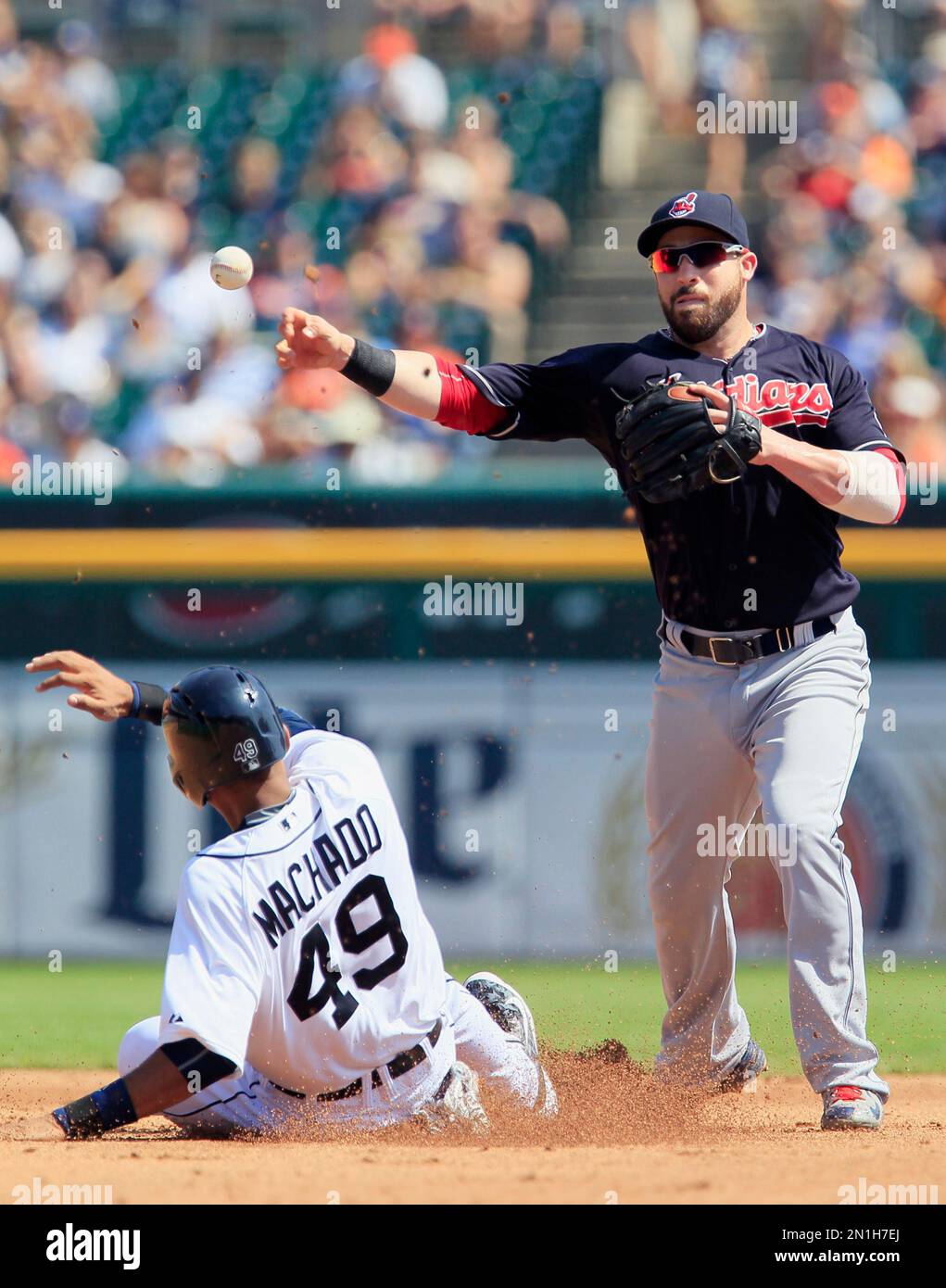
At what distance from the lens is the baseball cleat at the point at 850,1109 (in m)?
3.74

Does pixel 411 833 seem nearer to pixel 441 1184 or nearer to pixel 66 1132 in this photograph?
pixel 66 1132

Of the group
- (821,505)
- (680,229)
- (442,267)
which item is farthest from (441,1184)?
(442,267)

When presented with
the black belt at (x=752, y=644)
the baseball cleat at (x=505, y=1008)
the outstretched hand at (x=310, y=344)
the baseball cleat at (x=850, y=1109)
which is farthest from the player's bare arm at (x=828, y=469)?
the baseball cleat at (x=505, y=1008)

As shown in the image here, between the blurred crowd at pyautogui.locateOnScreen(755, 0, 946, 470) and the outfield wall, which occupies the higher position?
the blurred crowd at pyautogui.locateOnScreen(755, 0, 946, 470)

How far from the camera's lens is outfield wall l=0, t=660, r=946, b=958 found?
650cm

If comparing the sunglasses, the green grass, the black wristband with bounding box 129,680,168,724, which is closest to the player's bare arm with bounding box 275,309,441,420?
the sunglasses

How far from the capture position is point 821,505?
4074 millimetres

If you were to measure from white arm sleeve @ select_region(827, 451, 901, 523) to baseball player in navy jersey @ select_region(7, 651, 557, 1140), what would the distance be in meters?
1.17

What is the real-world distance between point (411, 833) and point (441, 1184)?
3.62m

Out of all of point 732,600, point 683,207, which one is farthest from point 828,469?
point 683,207

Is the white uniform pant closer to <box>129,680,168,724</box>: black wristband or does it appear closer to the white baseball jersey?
the white baseball jersey

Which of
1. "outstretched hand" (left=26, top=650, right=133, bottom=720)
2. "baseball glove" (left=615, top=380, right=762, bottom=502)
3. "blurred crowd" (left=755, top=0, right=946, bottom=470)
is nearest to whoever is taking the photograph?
"baseball glove" (left=615, top=380, right=762, bottom=502)

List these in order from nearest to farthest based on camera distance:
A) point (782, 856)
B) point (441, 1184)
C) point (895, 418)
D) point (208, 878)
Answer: point (441, 1184) → point (208, 878) → point (782, 856) → point (895, 418)

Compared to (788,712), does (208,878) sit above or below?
below
